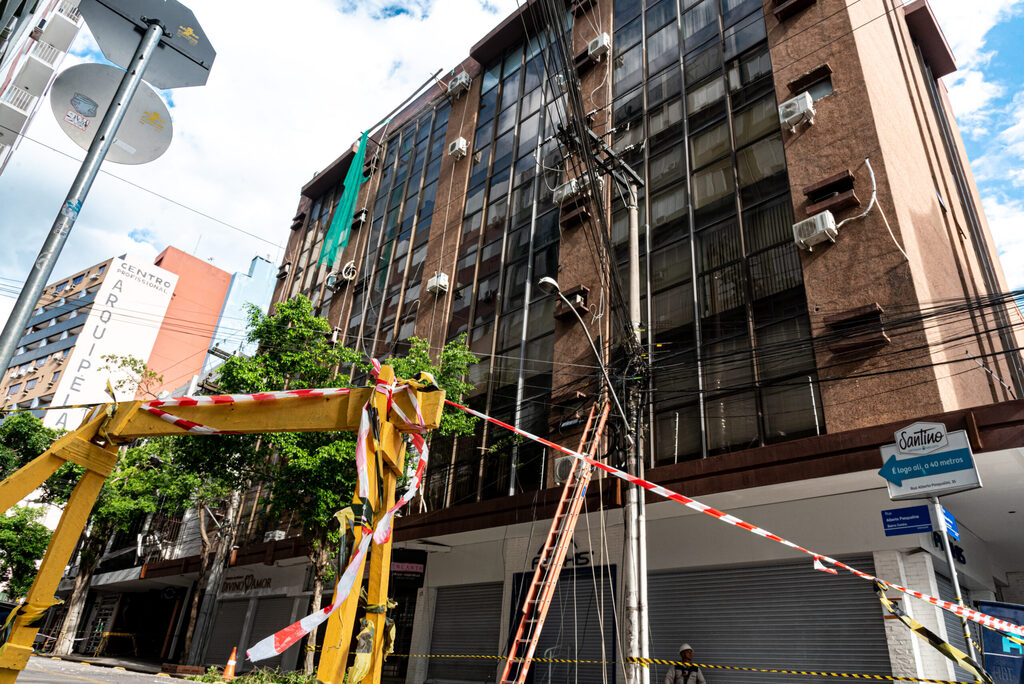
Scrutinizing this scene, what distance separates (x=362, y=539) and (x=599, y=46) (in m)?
21.7

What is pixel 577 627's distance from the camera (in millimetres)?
14281

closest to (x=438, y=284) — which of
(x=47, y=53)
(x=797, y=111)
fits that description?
(x=797, y=111)

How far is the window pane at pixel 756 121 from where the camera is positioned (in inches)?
657

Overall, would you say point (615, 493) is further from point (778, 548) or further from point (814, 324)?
point (814, 324)

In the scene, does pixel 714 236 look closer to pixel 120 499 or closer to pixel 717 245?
pixel 717 245

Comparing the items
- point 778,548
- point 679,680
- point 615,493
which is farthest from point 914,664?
point 615,493

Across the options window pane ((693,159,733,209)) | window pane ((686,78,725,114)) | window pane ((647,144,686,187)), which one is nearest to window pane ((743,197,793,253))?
window pane ((693,159,733,209))

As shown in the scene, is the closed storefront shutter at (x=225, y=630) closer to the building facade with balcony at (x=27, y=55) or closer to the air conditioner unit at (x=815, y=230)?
the building facade with balcony at (x=27, y=55)

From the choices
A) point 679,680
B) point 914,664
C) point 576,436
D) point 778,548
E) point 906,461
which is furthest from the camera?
point 576,436

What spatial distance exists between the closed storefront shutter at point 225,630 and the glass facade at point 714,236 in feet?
63.8

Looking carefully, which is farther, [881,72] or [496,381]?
[496,381]

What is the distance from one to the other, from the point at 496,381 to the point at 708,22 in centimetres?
1288

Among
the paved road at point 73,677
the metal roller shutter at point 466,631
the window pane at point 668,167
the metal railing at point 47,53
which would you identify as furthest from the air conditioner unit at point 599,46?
the metal railing at point 47,53

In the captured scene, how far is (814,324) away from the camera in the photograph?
43.9ft
